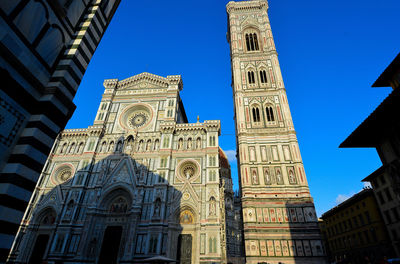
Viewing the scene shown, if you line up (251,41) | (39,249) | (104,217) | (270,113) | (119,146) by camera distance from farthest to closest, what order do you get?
(251,41) → (270,113) → (119,146) → (104,217) → (39,249)

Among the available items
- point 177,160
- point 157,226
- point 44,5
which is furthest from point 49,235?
point 44,5

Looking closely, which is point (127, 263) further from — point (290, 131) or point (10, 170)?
point (290, 131)

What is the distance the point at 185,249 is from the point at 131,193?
25.9ft

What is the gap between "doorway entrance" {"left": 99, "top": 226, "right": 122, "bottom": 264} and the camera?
21100mm

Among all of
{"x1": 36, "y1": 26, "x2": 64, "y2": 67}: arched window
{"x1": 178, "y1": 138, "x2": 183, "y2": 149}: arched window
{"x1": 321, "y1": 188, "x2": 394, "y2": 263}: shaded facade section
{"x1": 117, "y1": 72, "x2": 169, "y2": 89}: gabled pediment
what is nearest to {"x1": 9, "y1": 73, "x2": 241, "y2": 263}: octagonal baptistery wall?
{"x1": 178, "y1": 138, "x2": 183, "y2": 149}: arched window

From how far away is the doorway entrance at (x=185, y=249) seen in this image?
20.3m

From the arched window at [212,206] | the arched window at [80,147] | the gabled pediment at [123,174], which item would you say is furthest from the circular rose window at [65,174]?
the arched window at [212,206]

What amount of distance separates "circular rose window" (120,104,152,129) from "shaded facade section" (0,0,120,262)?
73.2 feet

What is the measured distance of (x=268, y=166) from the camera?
2400cm

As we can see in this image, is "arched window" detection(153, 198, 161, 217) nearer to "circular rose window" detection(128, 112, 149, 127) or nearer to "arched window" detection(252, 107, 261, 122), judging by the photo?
"circular rose window" detection(128, 112, 149, 127)

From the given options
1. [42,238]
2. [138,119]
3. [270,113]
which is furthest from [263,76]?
[42,238]

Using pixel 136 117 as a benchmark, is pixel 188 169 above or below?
below

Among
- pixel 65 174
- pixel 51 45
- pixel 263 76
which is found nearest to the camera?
pixel 51 45

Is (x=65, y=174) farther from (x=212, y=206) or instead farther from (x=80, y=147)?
(x=212, y=206)
